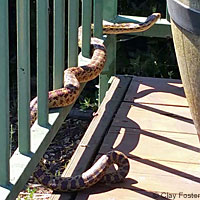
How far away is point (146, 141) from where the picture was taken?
3.12 m

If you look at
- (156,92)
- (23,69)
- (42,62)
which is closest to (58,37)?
(42,62)

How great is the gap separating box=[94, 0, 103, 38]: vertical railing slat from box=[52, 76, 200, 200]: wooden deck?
33cm

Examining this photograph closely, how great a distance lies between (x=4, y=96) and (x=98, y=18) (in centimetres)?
153

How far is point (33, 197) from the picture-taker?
13.0 ft

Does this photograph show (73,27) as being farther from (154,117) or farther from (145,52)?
(145,52)

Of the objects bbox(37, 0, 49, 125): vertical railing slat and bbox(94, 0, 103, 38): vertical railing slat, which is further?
bbox(94, 0, 103, 38): vertical railing slat

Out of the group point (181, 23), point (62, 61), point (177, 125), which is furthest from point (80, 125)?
point (181, 23)

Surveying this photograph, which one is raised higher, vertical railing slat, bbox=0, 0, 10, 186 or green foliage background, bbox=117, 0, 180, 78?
vertical railing slat, bbox=0, 0, 10, 186

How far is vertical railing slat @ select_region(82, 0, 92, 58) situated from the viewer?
10.8 ft

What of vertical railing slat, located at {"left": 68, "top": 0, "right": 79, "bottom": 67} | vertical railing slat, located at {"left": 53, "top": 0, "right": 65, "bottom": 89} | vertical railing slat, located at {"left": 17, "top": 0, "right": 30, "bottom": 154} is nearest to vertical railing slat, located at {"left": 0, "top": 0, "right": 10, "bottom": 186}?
vertical railing slat, located at {"left": 17, "top": 0, "right": 30, "bottom": 154}

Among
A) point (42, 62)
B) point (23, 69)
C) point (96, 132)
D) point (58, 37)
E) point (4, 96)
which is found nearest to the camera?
point (4, 96)

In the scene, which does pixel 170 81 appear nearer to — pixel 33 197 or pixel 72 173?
pixel 33 197

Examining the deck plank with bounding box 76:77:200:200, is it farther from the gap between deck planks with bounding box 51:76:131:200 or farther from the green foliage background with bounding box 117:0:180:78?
the green foliage background with bounding box 117:0:180:78

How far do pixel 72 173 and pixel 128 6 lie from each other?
3074 mm
